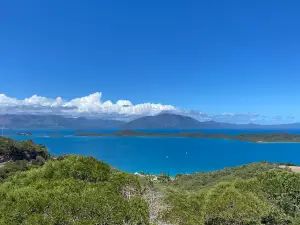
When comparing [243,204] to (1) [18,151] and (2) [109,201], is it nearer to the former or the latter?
(2) [109,201]

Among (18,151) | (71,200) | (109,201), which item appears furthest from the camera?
(18,151)

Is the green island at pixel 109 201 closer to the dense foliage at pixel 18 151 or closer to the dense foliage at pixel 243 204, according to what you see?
the dense foliage at pixel 243 204

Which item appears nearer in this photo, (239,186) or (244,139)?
(239,186)

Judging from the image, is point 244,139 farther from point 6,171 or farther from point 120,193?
point 120,193

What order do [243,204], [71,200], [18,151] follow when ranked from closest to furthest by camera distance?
[71,200] → [243,204] → [18,151]

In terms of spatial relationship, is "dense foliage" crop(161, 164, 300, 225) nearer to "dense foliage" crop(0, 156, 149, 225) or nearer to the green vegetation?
"dense foliage" crop(0, 156, 149, 225)

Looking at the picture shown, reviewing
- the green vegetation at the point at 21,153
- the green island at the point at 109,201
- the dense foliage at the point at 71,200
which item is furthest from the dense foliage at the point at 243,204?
the green vegetation at the point at 21,153

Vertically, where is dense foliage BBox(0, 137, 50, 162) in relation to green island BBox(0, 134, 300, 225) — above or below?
below

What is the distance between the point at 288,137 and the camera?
479 feet

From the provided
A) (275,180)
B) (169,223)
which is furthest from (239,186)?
(169,223)

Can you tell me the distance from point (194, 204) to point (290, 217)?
477 centimetres

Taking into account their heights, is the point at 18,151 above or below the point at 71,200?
below

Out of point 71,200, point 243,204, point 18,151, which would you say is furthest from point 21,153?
point 71,200

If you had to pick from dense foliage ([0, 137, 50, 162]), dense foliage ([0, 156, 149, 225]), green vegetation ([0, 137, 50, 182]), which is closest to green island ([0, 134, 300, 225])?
dense foliage ([0, 156, 149, 225])
